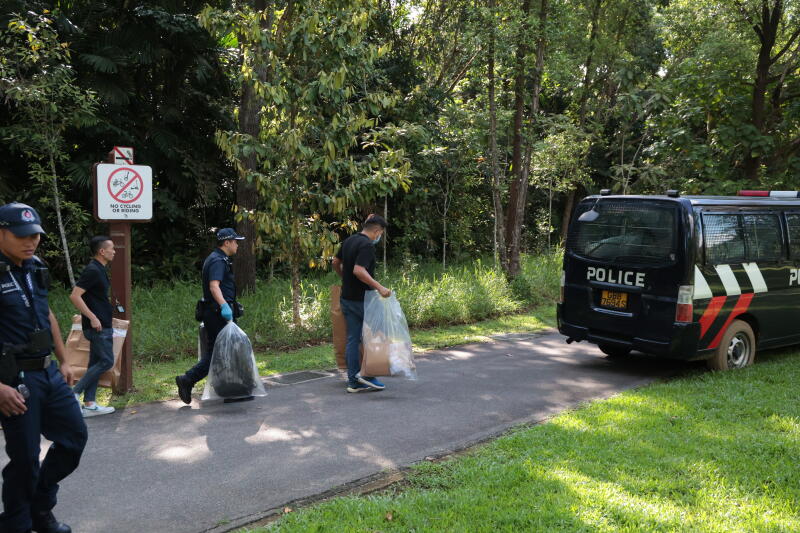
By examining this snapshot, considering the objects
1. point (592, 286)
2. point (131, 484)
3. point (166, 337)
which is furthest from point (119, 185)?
point (592, 286)

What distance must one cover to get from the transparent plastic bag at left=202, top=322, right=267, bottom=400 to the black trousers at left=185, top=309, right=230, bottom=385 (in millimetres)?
180

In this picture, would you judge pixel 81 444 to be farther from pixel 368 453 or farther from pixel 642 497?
pixel 642 497

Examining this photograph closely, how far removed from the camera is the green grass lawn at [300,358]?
283 inches

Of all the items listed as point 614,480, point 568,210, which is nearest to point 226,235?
point 614,480

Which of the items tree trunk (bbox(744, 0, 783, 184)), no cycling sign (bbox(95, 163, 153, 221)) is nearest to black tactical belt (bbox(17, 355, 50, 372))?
no cycling sign (bbox(95, 163, 153, 221))

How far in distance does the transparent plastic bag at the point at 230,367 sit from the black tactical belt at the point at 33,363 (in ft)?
9.17

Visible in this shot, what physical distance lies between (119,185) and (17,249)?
3597mm

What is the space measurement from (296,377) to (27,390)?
15.2 feet

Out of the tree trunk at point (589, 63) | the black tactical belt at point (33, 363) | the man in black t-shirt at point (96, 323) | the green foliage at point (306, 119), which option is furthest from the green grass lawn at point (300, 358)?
the tree trunk at point (589, 63)

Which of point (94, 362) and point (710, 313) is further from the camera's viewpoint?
point (710, 313)

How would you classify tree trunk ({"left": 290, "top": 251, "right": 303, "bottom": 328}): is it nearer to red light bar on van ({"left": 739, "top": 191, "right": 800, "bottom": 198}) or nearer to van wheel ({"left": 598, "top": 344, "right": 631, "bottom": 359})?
van wheel ({"left": 598, "top": 344, "right": 631, "bottom": 359})

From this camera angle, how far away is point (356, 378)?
7332 mm

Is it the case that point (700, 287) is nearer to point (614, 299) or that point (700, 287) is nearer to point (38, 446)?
point (614, 299)

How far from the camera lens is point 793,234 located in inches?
356
